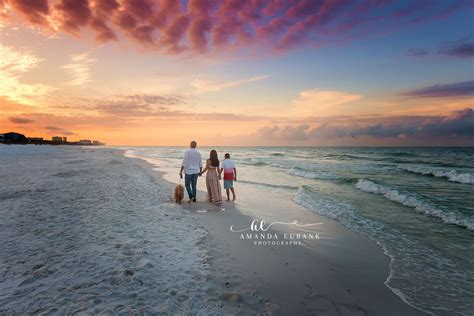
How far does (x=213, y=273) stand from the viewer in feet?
15.6

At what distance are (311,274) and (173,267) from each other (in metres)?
2.73

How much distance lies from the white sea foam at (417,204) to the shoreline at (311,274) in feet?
14.9

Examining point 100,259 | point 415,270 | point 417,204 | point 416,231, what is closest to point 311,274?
point 415,270

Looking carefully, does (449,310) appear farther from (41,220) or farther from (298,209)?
(41,220)

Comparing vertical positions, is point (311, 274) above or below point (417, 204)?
above

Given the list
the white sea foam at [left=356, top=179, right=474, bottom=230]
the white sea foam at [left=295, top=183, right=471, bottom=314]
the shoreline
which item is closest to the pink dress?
the shoreline

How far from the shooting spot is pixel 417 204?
1150 centimetres

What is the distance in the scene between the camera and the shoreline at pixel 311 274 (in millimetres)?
3979

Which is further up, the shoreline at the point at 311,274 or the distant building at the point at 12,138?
the distant building at the point at 12,138

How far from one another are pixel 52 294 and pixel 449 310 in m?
6.31

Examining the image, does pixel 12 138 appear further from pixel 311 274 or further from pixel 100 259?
pixel 311 274

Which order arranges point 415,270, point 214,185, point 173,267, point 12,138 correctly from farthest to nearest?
point 12,138 → point 214,185 → point 415,270 → point 173,267
